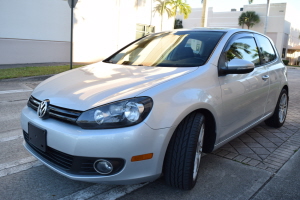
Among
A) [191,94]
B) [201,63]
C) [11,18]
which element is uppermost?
[11,18]

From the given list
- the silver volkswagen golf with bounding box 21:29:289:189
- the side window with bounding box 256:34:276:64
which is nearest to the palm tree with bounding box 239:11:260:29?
the side window with bounding box 256:34:276:64

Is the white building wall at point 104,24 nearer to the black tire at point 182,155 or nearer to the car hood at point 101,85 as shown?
the car hood at point 101,85

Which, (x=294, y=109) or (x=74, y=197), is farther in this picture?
(x=294, y=109)

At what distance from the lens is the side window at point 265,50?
397 cm

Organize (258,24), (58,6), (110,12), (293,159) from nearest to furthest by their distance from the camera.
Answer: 1. (293,159)
2. (58,6)
3. (110,12)
4. (258,24)

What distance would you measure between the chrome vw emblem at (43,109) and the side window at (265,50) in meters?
2.89

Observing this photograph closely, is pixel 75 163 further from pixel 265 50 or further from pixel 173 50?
pixel 265 50

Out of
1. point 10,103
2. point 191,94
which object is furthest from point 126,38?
point 191,94

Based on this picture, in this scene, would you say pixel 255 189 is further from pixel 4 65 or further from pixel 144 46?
pixel 4 65

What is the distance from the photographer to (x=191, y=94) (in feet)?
7.98

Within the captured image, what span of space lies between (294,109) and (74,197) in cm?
570

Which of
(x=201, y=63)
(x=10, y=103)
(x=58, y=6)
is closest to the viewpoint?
(x=201, y=63)

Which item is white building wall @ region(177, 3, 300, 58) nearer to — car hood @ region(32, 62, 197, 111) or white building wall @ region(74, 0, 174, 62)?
white building wall @ region(74, 0, 174, 62)

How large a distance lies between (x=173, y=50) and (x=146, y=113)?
4.44 feet
